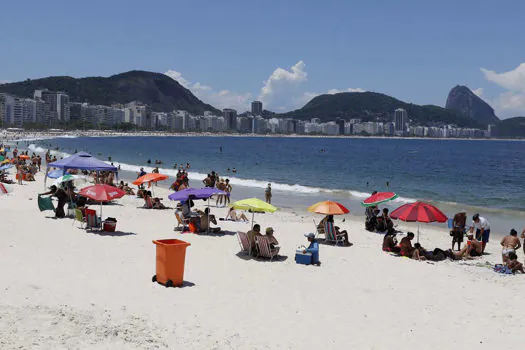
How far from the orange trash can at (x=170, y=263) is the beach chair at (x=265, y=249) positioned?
285cm

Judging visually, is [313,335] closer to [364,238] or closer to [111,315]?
[111,315]

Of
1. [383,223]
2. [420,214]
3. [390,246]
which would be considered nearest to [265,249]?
[390,246]

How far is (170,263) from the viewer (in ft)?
28.3

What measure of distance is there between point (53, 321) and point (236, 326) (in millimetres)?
2514

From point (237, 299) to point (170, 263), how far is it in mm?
1414

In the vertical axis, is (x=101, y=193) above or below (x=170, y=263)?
above

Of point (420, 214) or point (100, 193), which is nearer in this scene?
point (420, 214)

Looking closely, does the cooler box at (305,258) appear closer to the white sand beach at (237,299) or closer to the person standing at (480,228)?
the white sand beach at (237,299)

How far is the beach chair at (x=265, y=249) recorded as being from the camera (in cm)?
1127

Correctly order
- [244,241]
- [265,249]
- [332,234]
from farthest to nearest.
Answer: [332,234]
[244,241]
[265,249]

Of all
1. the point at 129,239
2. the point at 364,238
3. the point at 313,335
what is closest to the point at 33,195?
the point at 129,239

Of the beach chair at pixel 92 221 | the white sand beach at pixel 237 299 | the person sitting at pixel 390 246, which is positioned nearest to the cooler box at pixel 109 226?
the beach chair at pixel 92 221

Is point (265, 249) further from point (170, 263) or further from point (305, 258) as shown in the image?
point (170, 263)

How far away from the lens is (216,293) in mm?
8531
